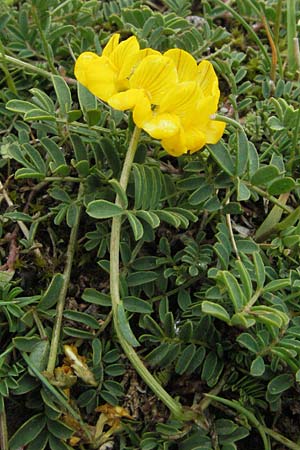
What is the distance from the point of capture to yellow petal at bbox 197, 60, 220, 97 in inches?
62.2

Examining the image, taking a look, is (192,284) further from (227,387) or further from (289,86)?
(289,86)

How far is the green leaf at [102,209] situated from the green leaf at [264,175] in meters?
0.35

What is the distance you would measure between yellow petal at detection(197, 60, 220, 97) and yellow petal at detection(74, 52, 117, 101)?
228mm

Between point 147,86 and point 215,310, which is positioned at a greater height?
point 147,86

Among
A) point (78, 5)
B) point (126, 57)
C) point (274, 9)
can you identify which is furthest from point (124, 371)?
point (274, 9)

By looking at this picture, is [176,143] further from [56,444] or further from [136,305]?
[56,444]

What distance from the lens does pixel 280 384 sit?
1.52 meters

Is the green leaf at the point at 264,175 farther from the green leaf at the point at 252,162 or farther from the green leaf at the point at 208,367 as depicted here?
Answer: the green leaf at the point at 208,367

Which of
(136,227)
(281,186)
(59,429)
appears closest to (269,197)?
(281,186)

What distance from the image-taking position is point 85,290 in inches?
62.6

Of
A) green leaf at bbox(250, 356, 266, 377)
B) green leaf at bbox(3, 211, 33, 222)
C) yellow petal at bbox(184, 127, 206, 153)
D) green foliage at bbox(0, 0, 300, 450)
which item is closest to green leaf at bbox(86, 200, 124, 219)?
green foliage at bbox(0, 0, 300, 450)

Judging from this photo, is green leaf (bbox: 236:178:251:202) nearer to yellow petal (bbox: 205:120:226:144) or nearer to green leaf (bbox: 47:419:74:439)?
yellow petal (bbox: 205:120:226:144)

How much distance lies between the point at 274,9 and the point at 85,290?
124cm

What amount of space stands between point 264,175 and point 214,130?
0.16m
